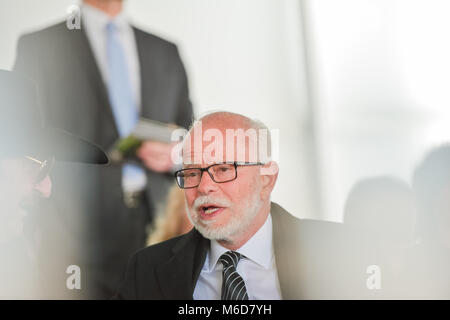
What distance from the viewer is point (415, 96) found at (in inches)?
75.6

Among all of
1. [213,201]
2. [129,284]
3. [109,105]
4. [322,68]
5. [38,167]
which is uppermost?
[322,68]

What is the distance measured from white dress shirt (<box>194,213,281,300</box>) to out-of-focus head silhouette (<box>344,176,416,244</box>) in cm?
27

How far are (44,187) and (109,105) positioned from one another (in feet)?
1.07

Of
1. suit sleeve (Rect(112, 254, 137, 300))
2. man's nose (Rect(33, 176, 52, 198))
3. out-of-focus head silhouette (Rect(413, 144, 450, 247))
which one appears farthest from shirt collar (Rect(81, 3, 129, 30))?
out-of-focus head silhouette (Rect(413, 144, 450, 247))

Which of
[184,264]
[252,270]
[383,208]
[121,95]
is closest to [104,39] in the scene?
[121,95]

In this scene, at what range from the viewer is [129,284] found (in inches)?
72.6

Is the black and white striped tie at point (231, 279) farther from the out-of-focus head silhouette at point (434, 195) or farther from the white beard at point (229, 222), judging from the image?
the out-of-focus head silhouette at point (434, 195)

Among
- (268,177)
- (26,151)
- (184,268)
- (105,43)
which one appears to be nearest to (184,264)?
(184,268)

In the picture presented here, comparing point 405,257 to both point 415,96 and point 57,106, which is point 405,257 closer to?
point 415,96

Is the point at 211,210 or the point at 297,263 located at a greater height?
the point at 211,210

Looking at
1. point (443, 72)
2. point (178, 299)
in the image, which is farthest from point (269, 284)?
point (443, 72)

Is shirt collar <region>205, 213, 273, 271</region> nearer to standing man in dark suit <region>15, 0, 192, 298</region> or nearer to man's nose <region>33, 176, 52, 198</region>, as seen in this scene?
standing man in dark suit <region>15, 0, 192, 298</region>

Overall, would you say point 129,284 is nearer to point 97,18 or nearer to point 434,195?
point 97,18

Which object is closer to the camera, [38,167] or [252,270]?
[252,270]
